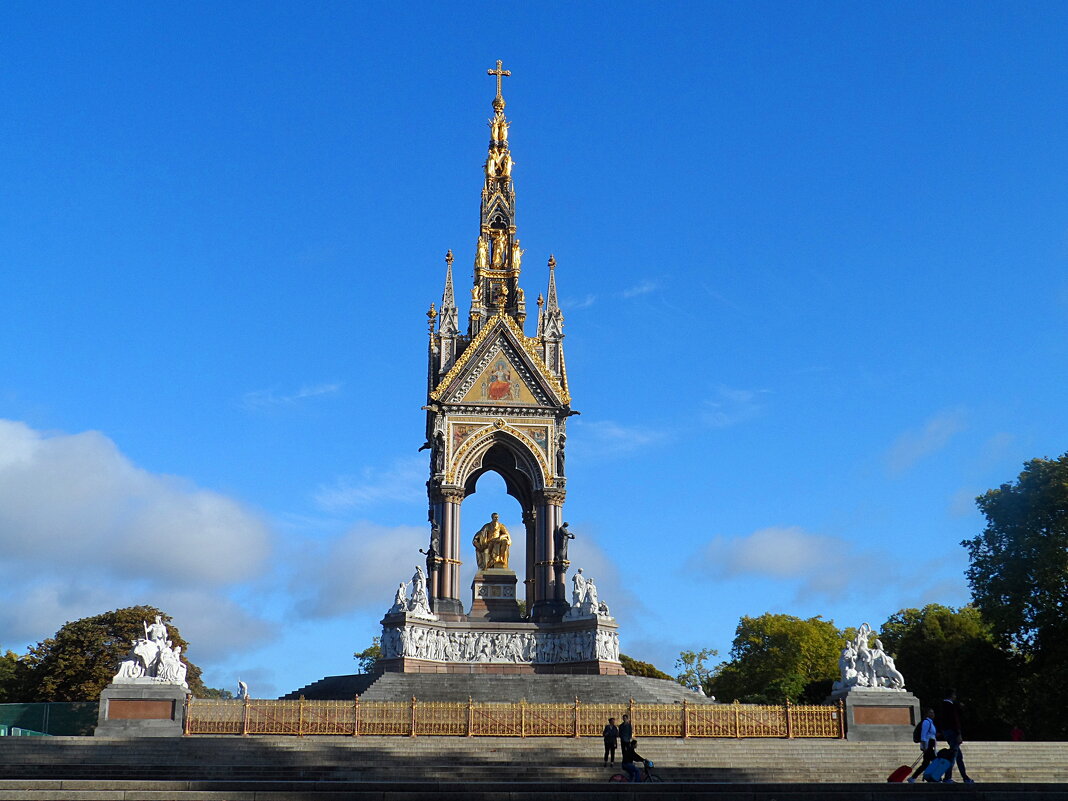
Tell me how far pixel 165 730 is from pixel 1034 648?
27.2 meters

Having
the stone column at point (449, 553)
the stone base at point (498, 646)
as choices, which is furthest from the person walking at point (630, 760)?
the stone column at point (449, 553)

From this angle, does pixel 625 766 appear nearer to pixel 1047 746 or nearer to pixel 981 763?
pixel 981 763

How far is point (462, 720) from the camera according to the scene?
25672 millimetres

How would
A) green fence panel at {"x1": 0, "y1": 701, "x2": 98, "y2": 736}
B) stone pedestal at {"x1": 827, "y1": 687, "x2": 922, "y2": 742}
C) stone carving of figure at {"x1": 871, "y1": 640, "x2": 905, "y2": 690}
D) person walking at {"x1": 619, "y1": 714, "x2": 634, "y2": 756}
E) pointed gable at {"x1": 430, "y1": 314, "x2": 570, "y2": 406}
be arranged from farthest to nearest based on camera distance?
1. pointed gable at {"x1": 430, "y1": 314, "x2": 570, "y2": 406}
2. green fence panel at {"x1": 0, "y1": 701, "x2": 98, "y2": 736}
3. stone carving of figure at {"x1": 871, "y1": 640, "x2": 905, "y2": 690}
4. stone pedestal at {"x1": 827, "y1": 687, "x2": 922, "y2": 742}
5. person walking at {"x1": 619, "y1": 714, "x2": 634, "y2": 756}

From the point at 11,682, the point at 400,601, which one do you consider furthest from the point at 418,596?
the point at 11,682

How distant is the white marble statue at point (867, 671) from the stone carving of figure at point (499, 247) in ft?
64.9

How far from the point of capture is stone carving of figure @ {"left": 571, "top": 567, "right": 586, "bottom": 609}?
35.1 metres

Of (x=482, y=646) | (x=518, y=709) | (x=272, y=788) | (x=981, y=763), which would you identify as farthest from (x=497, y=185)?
(x=272, y=788)

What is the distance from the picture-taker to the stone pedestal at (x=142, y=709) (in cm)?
2545

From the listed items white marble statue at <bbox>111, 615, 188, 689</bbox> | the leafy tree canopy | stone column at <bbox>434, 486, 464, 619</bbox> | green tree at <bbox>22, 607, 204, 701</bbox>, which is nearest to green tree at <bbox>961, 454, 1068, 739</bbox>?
the leafy tree canopy

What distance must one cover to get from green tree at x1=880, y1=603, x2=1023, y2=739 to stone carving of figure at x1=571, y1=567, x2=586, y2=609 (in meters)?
11.6

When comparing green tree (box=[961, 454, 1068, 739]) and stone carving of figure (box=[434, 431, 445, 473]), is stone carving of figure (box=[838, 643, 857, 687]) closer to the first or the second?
green tree (box=[961, 454, 1068, 739])

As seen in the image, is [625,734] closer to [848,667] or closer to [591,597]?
[848,667]

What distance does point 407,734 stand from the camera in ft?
83.3
